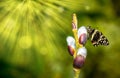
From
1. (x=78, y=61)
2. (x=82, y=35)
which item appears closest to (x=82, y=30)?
(x=82, y=35)

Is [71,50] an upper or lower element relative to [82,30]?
lower

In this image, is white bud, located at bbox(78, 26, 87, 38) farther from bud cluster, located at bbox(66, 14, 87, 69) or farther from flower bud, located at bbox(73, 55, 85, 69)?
flower bud, located at bbox(73, 55, 85, 69)

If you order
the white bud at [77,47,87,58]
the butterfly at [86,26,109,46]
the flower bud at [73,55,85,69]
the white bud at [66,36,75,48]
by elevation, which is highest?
the butterfly at [86,26,109,46]

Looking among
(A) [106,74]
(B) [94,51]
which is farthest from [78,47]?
(A) [106,74]

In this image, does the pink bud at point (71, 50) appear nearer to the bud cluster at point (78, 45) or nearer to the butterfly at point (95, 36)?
the bud cluster at point (78, 45)

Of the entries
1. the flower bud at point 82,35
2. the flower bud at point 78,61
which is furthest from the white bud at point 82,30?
the flower bud at point 78,61

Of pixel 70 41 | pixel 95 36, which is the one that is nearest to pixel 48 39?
pixel 70 41

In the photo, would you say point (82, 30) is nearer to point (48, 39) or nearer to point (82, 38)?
point (82, 38)

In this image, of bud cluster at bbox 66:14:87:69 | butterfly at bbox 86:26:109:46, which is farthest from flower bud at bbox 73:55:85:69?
butterfly at bbox 86:26:109:46

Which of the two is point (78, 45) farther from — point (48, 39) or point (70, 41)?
point (48, 39)
